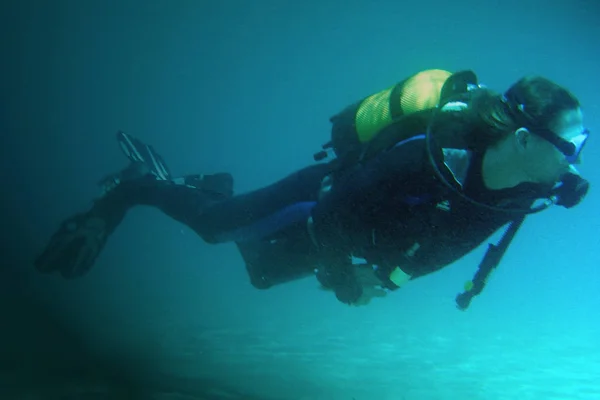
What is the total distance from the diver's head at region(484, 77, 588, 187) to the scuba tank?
0.40 meters

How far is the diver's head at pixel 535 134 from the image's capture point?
2318mm

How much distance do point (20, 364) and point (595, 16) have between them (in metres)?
22.1

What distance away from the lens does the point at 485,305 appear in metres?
28.2

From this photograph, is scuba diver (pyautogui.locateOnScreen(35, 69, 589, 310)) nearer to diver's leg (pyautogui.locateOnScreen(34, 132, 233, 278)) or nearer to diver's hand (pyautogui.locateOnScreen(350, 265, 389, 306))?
diver's hand (pyautogui.locateOnScreen(350, 265, 389, 306))

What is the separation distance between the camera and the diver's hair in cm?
233

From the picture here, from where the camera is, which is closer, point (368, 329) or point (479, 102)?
point (479, 102)

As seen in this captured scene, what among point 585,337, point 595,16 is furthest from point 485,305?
point 595,16

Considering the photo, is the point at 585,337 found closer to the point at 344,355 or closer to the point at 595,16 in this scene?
the point at 595,16

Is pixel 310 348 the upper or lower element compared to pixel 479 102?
upper

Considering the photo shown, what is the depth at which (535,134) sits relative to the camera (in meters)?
2.34

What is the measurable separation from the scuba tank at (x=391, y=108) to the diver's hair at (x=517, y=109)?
0.25 metres

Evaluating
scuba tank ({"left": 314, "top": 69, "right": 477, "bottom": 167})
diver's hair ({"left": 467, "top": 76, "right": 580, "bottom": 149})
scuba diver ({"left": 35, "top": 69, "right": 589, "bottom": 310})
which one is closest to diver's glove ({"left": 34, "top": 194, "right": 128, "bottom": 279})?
scuba diver ({"left": 35, "top": 69, "right": 589, "bottom": 310})

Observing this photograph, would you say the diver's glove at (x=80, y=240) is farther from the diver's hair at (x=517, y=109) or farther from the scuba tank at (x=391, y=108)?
the diver's hair at (x=517, y=109)

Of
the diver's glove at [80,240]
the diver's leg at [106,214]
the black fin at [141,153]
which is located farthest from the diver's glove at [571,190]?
the black fin at [141,153]
